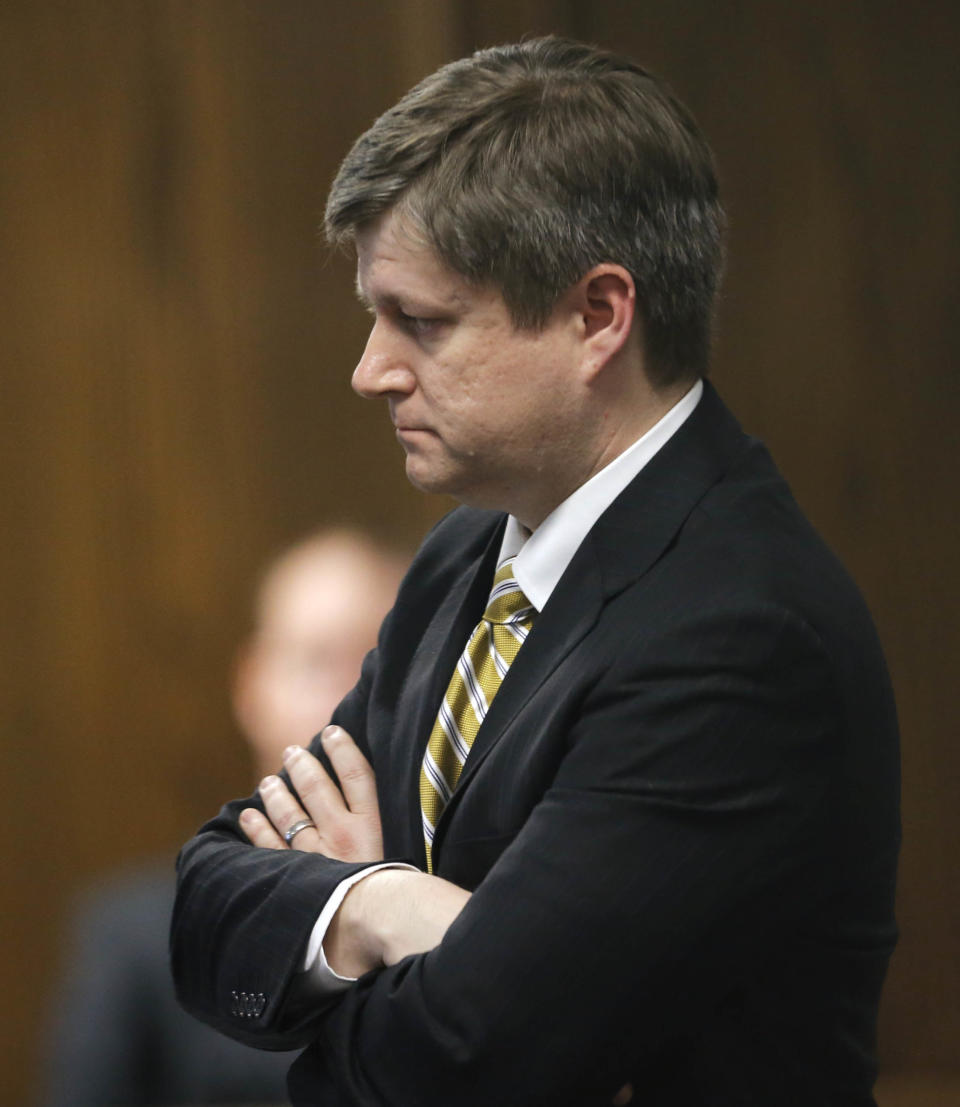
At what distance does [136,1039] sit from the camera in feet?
7.89

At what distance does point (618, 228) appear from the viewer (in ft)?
4.69

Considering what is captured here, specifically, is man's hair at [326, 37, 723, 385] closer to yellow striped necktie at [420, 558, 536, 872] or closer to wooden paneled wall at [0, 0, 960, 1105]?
yellow striped necktie at [420, 558, 536, 872]

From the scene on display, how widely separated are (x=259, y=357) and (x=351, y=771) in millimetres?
1699

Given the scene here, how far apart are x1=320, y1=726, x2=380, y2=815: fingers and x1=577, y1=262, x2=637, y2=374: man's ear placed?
1.68 feet

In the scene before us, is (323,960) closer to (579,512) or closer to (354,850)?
(354,850)

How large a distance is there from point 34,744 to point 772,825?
7.29 ft

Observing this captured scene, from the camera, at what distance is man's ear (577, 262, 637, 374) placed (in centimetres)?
143

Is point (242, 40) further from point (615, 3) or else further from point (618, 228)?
point (618, 228)

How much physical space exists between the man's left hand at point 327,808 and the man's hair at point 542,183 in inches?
20.8

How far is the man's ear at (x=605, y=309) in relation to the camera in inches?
56.4

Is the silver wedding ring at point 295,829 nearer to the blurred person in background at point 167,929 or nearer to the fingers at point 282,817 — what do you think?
the fingers at point 282,817

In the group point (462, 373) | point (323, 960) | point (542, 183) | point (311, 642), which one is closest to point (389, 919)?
point (323, 960)

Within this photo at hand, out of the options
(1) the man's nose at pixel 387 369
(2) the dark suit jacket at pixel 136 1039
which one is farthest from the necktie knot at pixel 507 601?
(2) the dark suit jacket at pixel 136 1039

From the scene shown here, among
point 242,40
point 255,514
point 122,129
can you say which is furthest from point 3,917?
point 242,40
